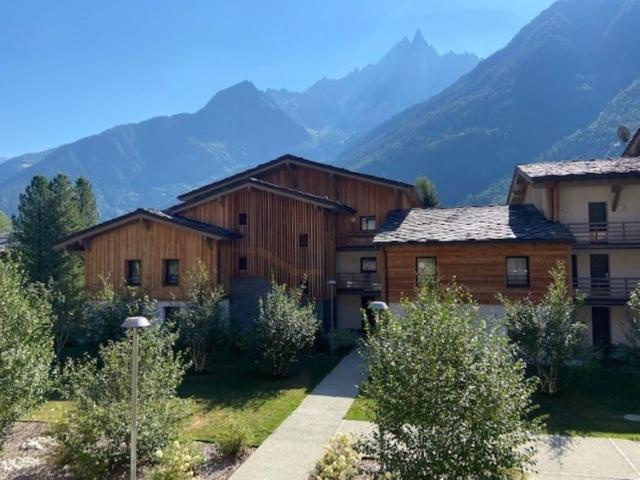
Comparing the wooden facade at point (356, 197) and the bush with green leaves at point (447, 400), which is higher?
the wooden facade at point (356, 197)

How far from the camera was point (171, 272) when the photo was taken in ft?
80.6

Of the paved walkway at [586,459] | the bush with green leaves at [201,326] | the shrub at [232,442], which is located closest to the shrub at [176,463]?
the shrub at [232,442]

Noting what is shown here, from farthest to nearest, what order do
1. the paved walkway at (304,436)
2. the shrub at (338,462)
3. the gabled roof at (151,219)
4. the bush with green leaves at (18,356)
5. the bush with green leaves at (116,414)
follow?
the gabled roof at (151,219), the bush with green leaves at (18,356), the paved walkway at (304,436), the bush with green leaves at (116,414), the shrub at (338,462)

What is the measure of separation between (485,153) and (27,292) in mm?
110659

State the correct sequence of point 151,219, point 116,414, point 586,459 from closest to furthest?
point 116,414 → point 586,459 → point 151,219

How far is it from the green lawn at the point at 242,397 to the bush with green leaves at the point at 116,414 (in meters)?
1.46

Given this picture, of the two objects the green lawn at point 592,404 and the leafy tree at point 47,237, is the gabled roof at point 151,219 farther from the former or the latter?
the green lawn at point 592,404

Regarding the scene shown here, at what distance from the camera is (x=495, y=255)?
20.0 m

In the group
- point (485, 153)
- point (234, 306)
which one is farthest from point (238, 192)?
point (485, 153)

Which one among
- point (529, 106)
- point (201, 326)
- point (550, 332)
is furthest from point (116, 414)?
point (529, 106)

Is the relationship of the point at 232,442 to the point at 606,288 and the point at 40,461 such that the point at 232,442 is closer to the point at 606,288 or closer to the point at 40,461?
the point at 40,461

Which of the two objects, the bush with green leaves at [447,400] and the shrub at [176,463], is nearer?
the bush with green leaves at [447,400]

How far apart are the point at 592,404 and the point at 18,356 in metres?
16.8

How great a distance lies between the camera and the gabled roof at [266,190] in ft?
80.2
